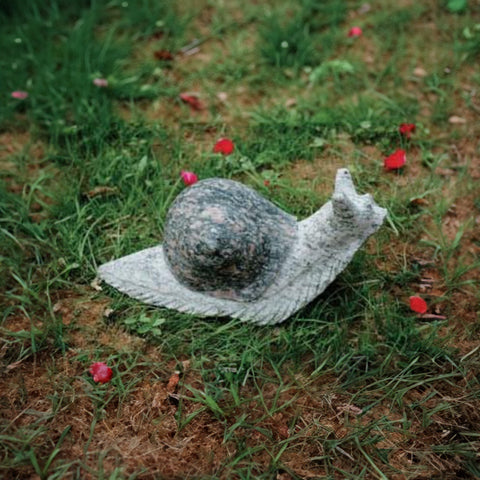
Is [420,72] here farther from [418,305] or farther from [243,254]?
[243,254]

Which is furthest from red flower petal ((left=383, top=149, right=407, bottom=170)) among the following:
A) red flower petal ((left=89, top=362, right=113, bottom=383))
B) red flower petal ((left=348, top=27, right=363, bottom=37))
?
red flower petal ((left=89, top=362, right=113, bottom=383))

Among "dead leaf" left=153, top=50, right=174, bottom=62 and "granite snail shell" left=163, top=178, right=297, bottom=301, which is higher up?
"dead leaf" left=153, top=50, right=174, bottom=62

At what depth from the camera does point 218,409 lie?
8.36 ft

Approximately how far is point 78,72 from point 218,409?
287 centimetres

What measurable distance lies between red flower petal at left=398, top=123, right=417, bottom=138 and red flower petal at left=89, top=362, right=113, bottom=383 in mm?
2567

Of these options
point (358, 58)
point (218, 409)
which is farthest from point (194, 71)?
point (218, 409)

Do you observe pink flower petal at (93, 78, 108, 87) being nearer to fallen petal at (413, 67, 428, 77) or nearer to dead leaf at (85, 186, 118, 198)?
dead leaf at (85, 186, 118, 198)

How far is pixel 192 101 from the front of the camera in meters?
4.19

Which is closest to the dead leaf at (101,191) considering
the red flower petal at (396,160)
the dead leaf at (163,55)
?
the dead leaf at (163,55)

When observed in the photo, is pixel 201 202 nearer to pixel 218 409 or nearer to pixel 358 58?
pixel 218 409

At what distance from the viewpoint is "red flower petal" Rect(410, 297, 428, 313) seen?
9.55 ft

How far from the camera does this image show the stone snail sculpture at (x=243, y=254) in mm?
2613

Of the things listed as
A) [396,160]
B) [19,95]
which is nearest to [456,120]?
[396,160]

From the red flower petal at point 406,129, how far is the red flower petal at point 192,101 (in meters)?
1.52
